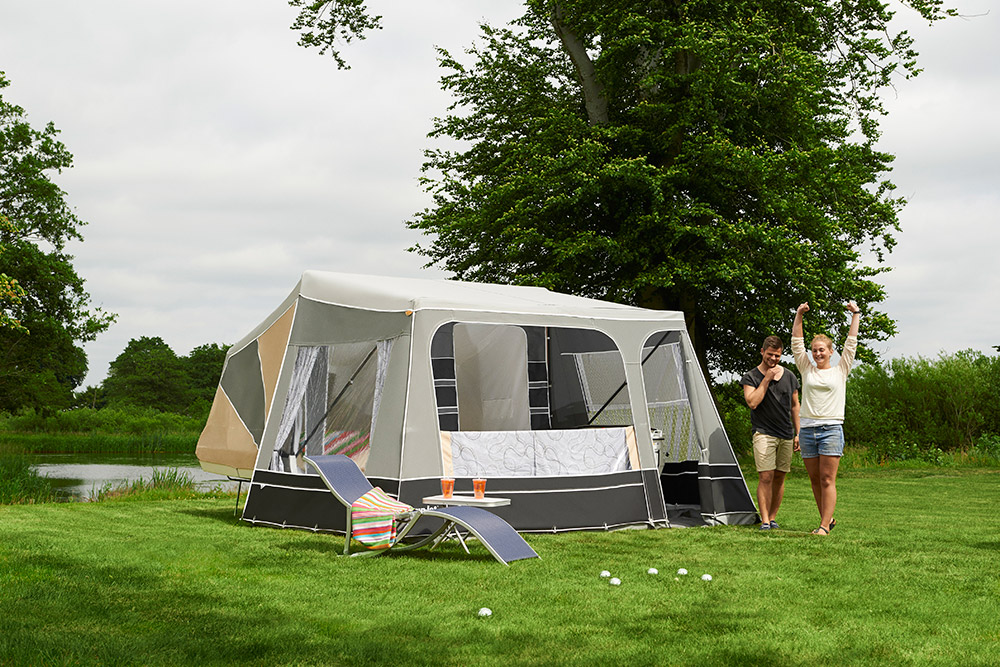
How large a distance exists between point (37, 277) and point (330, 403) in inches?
700

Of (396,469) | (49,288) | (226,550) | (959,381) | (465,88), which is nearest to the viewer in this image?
(226,550)

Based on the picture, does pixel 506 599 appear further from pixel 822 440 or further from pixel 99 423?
pixel 99 423

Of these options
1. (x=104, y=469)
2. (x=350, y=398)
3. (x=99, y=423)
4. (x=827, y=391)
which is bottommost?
(x=104, y=469)

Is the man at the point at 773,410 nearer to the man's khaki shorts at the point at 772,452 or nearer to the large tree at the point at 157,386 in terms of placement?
the man's khaki shorts at the point at 772,452

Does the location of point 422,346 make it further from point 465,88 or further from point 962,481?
point 465,88

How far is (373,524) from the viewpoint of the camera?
5977mm

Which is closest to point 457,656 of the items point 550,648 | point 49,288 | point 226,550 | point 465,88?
point 550,648

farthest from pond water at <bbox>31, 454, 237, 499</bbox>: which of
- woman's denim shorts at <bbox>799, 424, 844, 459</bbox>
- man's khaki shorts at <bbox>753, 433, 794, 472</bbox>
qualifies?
woman's denim shorts at <bbox>799, 424, 844, 459</bbox>

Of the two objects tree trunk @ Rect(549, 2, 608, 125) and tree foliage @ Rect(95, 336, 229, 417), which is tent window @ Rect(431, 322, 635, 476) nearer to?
tree trunk @ Rect(549, 2, 608, 125)

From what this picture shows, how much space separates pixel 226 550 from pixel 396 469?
136 cm

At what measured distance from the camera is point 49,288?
2303cm

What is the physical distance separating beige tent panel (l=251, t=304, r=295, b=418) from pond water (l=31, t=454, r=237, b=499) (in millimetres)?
6550

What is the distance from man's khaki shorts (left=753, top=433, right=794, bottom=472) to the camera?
7012 millimetres

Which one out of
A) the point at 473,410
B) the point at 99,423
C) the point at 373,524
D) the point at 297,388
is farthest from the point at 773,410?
the point at 99,423
